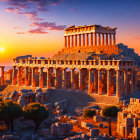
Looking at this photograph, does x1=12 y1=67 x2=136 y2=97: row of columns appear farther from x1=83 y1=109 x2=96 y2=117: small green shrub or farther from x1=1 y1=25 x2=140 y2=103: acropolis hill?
x1=83 y1=109 x2=96 y2=117: small green shrub

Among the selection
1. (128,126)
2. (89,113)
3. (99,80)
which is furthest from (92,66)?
(128,126)

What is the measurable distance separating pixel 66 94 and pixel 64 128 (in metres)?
18.4

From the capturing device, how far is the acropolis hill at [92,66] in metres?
43.2

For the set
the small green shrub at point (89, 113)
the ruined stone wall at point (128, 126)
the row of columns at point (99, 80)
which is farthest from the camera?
the row of columns at point (99, 80)

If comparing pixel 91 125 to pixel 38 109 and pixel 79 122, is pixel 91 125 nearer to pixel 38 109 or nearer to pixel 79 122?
pixel 79 122

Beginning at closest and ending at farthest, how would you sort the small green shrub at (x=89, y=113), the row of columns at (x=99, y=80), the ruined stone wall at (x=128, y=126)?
the ruined stone wall at (x=128, y=126) < the small green shrub at (x=89, y=113) < the row of columns at (x=99, y=80)

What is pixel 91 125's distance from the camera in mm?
33000

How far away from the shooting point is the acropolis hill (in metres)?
43.2

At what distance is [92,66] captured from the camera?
45.2 m

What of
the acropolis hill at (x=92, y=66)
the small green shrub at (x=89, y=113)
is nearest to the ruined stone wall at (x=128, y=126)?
the small green shrub at (x=89, y=113)

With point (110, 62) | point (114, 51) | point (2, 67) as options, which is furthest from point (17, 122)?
point (2, 67)

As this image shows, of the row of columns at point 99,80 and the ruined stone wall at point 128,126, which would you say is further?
the row of columns at point 99,80

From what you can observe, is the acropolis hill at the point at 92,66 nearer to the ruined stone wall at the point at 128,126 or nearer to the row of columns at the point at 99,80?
the row of columns at the point at 99,80

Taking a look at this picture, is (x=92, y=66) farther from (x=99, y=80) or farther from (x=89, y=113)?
(x=89, y=113)
